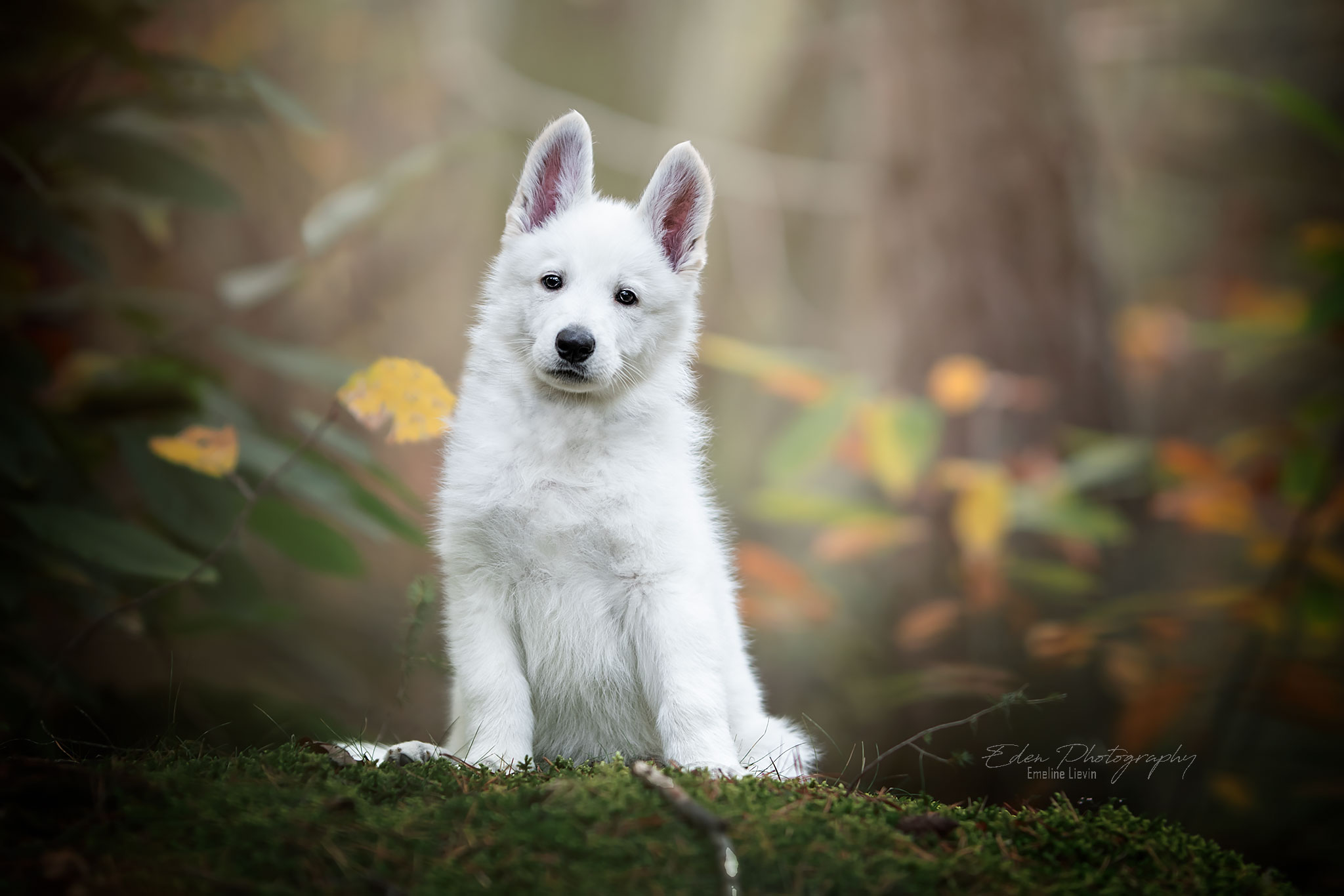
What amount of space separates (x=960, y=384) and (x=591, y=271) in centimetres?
Result: 301

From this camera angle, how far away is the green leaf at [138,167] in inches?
165

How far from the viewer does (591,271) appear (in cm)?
315

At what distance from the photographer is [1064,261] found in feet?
19.8

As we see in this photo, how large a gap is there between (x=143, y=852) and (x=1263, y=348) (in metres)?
6.56

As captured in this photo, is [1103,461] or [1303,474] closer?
[1303,474]

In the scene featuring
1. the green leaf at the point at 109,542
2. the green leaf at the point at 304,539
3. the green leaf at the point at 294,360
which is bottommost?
the green leaf at the point at 304,539

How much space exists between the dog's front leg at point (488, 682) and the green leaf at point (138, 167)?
8.12 feet

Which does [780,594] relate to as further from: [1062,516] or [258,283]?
[258,283]

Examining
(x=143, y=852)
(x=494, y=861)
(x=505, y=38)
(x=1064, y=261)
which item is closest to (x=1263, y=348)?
(x=1064, y=261)

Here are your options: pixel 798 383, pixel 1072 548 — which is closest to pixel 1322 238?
pixel 1072 548

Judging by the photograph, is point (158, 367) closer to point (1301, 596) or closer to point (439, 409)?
point (439, 409)

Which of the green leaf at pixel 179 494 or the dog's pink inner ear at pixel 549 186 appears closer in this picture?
the dog's pink inner ear at pixel 549 186

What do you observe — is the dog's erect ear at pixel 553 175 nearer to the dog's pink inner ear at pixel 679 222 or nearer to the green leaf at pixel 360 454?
the dog's pink inner ear at pixel 679 222

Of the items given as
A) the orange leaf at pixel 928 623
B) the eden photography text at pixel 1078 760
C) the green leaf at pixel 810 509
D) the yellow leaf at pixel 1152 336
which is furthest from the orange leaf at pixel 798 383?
the yellow leaf at pixel 1152 336
